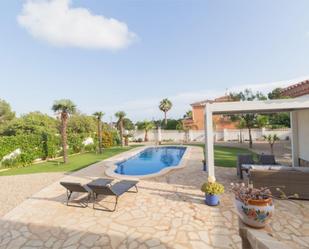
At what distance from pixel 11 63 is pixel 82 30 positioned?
Result: 24.2 ft

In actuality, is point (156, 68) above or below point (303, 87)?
above

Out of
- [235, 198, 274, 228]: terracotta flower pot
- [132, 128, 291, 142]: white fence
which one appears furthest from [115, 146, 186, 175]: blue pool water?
[132, 128, 291, 142]: white fence

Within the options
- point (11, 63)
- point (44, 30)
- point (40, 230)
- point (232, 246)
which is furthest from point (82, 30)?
point (232, 246)

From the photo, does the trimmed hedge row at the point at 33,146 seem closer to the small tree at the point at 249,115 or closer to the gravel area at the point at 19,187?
the gravel area at the point at 19,187

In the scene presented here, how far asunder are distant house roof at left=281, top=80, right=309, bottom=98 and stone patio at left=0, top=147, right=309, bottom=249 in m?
4.91

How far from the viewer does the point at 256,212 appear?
3994 millimetres

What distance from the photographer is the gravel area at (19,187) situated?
26.0 ft

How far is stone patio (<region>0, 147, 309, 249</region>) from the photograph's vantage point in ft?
A: 15.5

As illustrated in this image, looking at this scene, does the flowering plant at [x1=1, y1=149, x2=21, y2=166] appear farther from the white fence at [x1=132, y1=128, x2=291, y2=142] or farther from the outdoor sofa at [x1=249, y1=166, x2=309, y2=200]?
the white fence at [x1=132, y1=128, x2=291, y2=142]

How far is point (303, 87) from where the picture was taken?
8672 mm

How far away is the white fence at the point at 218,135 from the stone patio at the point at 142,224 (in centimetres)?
2757

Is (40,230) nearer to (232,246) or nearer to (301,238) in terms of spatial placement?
(232,246)

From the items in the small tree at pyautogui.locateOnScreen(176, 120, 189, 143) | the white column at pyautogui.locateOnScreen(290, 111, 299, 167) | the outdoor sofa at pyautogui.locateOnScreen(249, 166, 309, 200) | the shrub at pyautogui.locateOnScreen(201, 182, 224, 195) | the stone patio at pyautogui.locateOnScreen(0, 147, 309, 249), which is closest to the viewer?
the stone patio at pyautogui.locateOnScreen(0, 147, 309, 249)

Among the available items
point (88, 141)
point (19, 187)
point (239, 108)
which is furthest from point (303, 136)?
point (88, 141)
